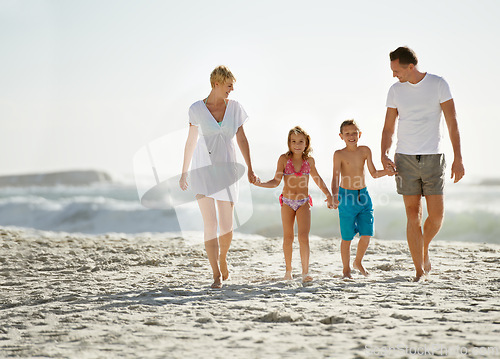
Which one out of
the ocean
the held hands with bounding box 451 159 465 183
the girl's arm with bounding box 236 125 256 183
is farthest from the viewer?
Result: the ocean

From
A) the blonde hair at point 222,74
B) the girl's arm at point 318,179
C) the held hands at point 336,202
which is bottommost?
the held hands at point 336,202

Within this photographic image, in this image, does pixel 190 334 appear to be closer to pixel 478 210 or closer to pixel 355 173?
pixel 355 173

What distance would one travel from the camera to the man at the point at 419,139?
13.7ft

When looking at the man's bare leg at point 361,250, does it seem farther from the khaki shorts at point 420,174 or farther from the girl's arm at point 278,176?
the girl's arm at point 278,176

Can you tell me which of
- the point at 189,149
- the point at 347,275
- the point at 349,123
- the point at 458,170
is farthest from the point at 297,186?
the point at 458,170

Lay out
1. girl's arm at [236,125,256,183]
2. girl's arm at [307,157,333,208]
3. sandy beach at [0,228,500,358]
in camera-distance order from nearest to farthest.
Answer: sandy beach at [0,228,500,358], girl's arm at [236,125,256,183], girl's arm at [307,157,333,208]

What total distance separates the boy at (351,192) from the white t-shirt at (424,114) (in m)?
0.43

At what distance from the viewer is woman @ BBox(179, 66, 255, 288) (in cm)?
423

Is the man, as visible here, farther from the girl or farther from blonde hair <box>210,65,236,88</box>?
blonde hair <box>210,65,236,88</box>

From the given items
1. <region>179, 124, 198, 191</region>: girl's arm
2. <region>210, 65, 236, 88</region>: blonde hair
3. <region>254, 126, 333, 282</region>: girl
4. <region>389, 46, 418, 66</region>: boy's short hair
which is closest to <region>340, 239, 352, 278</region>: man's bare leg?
<region>254, 126, 333, 282</region>: girl

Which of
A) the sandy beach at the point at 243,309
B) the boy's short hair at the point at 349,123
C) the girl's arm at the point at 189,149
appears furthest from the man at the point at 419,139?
the girl's arm at the point at 189,149

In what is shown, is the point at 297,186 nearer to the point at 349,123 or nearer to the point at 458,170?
the point at 349,123

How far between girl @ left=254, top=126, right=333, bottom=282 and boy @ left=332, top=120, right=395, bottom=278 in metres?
0.16

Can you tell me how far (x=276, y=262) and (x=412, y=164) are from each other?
2.13 meters
